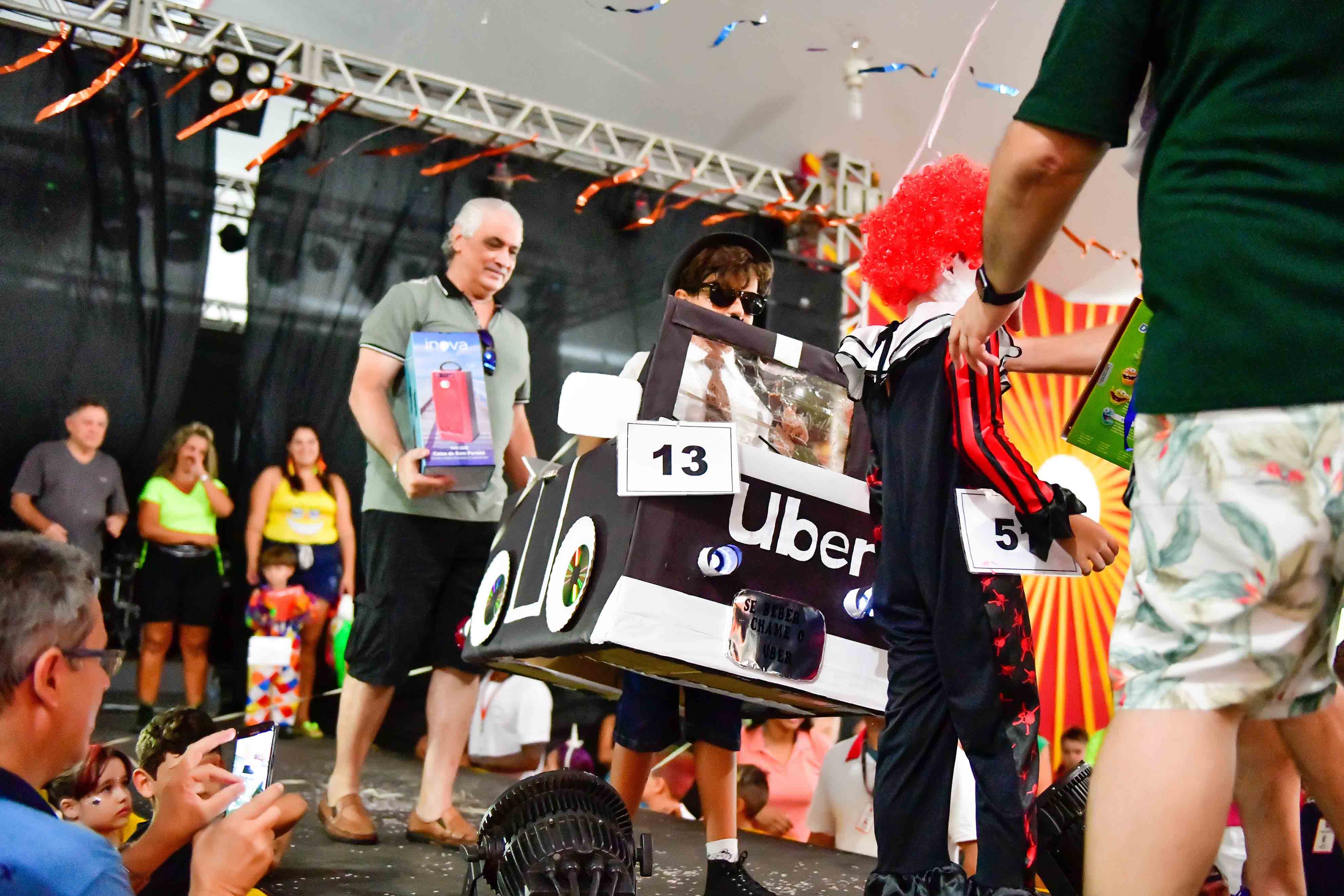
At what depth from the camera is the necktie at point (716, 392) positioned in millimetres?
2062

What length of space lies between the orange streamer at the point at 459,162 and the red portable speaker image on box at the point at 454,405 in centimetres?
327

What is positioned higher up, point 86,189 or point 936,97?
point 936,97

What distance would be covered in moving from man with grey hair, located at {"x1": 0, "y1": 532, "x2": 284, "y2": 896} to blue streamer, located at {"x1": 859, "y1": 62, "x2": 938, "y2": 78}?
4.57m

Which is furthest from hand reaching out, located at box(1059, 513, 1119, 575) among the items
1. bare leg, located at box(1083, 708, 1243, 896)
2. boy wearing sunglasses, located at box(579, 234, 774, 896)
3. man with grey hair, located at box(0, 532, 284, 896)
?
man with grey hair, located at box(0, 532, 284, 896)

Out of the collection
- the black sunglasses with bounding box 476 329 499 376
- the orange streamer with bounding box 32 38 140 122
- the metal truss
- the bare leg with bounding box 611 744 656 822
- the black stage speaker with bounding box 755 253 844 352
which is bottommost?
the bare leg with bounding box 611 744 656 822

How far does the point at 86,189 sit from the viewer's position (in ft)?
16.6

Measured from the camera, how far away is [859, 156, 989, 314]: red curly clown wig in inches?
76.1

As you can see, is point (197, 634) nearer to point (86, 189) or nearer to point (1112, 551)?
point (86, 189)

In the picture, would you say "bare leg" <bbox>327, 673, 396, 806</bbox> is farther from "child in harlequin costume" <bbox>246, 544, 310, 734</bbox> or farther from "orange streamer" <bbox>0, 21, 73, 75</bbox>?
"orange streamer" <bbox>0, 21, 73, 75</bbox>

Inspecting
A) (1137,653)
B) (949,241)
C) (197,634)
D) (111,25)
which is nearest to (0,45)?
(111,25)

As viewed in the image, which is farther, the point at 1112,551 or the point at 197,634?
the point at 197,634

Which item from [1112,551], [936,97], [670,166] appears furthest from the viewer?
[670,166]

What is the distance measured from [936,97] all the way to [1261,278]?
4831 mm

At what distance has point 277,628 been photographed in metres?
5.20
